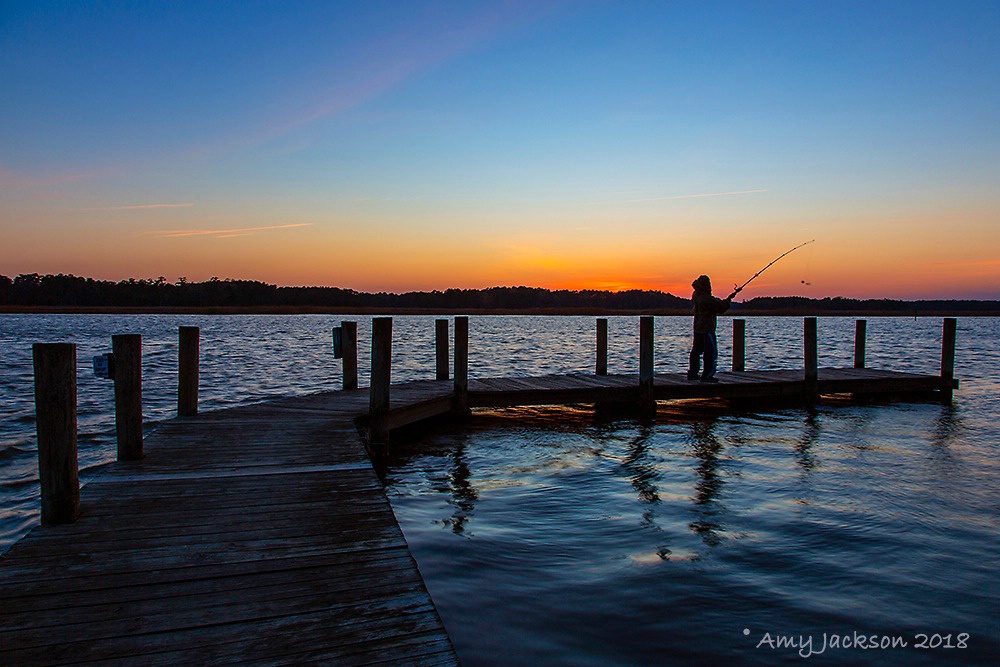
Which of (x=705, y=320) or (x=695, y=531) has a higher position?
(x=705, y=320)

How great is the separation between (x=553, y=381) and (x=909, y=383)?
9.75 m

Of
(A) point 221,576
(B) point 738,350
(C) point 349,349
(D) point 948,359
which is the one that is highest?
(C) point 349,349

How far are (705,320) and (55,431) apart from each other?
41.5ft

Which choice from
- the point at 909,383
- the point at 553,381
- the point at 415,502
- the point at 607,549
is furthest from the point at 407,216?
the point at 607,549

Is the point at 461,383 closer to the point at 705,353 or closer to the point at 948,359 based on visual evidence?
the point at 705,353

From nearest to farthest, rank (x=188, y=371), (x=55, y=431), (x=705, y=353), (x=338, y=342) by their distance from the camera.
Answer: (x=55, y=431)
(x=188, y=371)
(x=338, y=342)
(x=705, y=353)

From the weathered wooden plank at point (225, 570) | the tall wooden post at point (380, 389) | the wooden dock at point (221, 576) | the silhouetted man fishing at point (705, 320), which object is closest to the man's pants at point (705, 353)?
the silhouetted man fishing at point (705, 320)

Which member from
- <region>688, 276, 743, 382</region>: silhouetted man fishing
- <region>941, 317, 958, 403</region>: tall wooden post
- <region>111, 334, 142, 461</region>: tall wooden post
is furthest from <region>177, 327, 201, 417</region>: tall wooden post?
<region>941, 317, 958, 403</region>: tall wooden post

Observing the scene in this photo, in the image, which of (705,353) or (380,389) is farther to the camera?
(705,353)

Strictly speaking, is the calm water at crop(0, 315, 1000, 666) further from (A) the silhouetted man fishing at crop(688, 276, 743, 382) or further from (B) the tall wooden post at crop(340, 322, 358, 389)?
(B) the tall wooden post at crop(340, 322, 358, 389)

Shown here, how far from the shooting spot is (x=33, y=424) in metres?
13.3

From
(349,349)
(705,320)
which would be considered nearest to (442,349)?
(349,349)

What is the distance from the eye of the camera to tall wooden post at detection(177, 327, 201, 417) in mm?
9070

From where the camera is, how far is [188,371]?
9203 mm
